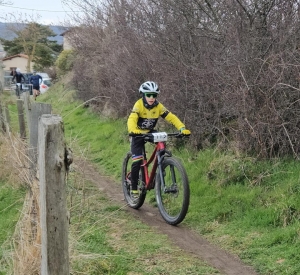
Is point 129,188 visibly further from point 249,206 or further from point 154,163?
point 249,206

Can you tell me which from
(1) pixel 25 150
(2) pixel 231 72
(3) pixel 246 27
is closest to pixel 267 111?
(2) pixel 231 72

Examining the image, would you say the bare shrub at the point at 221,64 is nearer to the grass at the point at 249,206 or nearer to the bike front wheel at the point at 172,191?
the grass at the point at 249,206

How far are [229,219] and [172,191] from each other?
879 mm

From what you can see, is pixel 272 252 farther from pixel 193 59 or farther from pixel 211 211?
pixel 193 59

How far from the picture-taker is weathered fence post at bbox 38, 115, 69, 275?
9.86 feet

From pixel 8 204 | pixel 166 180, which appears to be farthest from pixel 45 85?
pixel 166 180

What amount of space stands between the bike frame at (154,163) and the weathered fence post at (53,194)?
328 cm

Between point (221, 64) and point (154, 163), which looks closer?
point (154, 163)

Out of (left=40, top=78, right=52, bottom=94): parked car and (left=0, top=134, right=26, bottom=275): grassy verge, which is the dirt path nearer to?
(left=0, top=134, right=26, bottom=275): grassy verge

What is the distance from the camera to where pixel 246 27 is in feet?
24.5

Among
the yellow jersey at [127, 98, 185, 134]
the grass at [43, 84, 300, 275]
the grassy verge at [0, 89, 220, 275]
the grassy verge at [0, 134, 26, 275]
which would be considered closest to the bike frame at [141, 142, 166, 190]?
the yellow jersey at [127, 98, 185, 134]

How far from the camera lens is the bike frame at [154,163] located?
634 cm

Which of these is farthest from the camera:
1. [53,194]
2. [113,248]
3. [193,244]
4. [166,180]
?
[166,180]

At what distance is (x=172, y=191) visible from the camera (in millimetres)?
6250
